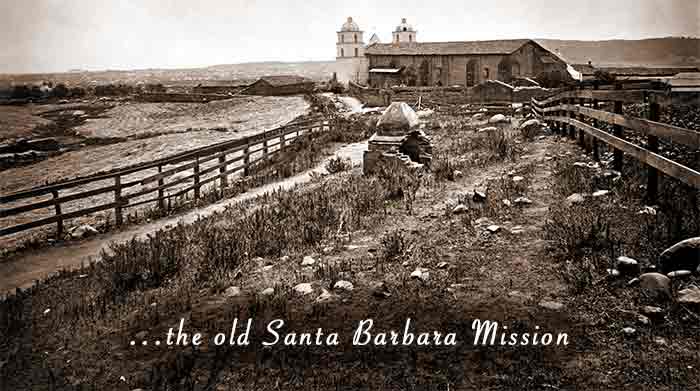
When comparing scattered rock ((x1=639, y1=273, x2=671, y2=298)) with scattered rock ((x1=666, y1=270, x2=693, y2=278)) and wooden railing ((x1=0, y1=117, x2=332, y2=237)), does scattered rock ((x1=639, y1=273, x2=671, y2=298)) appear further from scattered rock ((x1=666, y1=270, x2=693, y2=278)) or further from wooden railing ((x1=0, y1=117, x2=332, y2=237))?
wooden railing ((x1=0, y1=117, x2=332, y2=237))

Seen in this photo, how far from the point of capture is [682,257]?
396 cm

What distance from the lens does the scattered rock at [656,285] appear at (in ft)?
12.5

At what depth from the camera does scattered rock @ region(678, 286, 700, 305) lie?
11.6ft

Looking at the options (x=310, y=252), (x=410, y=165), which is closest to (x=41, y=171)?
(x=410, y=165)

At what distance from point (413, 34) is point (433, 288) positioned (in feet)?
291

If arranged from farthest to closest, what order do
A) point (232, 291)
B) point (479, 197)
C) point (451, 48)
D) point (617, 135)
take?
1. point (451, 48)
2. point (479, 197)
3. point (617, 135)
4. point (232, 291)

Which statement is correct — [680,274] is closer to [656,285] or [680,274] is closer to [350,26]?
[656,285]

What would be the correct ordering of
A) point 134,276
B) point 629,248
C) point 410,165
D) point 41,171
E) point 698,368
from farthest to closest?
point 41,171, point 410,165, point 134,276, point 629,248, point 698,368

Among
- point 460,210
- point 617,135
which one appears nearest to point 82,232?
point 460,210

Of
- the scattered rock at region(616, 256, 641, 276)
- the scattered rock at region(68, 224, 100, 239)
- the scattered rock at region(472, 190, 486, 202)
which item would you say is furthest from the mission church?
the scattered rock at region(616, 256, 641, 276)

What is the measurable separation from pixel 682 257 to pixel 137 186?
54.2ft

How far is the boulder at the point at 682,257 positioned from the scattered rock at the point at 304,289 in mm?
3147

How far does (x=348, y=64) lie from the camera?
3285 inches

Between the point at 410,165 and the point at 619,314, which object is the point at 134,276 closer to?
the point at 619,314
